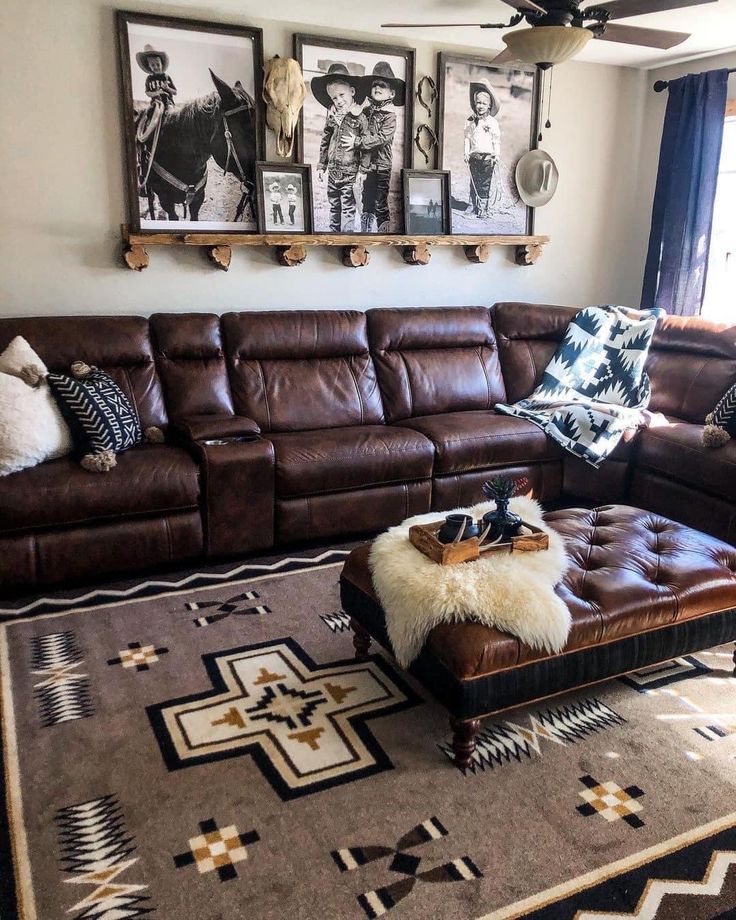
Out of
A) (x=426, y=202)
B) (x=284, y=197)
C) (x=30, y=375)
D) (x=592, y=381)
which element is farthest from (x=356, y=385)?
(x=30, y=375)

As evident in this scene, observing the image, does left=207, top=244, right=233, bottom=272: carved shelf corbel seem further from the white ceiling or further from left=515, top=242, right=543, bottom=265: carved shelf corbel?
left=515, top=242, right=543, bottom=265: carved shelf corbel

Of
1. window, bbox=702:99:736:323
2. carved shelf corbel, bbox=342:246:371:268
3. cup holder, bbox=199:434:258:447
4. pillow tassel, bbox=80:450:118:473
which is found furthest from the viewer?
window, bbox=702:99:736:323

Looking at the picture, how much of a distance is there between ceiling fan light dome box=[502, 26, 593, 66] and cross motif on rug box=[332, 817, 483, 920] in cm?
234

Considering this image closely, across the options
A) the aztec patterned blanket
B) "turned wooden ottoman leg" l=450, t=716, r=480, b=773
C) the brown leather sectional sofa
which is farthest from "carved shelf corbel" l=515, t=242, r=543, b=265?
"turned wooden ottoman leg" l=450, t=716, r=480, b=773

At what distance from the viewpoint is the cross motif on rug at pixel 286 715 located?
212cm

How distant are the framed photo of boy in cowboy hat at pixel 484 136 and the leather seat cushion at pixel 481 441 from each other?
1301mm

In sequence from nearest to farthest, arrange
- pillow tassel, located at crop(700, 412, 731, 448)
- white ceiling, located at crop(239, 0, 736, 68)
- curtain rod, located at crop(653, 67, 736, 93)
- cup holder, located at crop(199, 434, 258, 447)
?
cup holder, located at crop(199, 434, 258, 447) < pillow tassel, located at crop(700, 412, 731, 448) < white ceiling, located at crop(239, 0, 736, 68) < curtain rod, located at crop(653, 67, 736, 93)

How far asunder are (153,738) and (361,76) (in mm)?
3462

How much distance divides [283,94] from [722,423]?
2609 millimetres

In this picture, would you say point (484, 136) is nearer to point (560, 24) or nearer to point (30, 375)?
point (560, 24)

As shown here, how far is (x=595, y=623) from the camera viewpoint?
218cm

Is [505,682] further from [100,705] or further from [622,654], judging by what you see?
[100,705]

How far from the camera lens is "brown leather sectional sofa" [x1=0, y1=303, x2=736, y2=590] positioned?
122 inches

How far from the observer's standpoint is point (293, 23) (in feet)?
13.0
